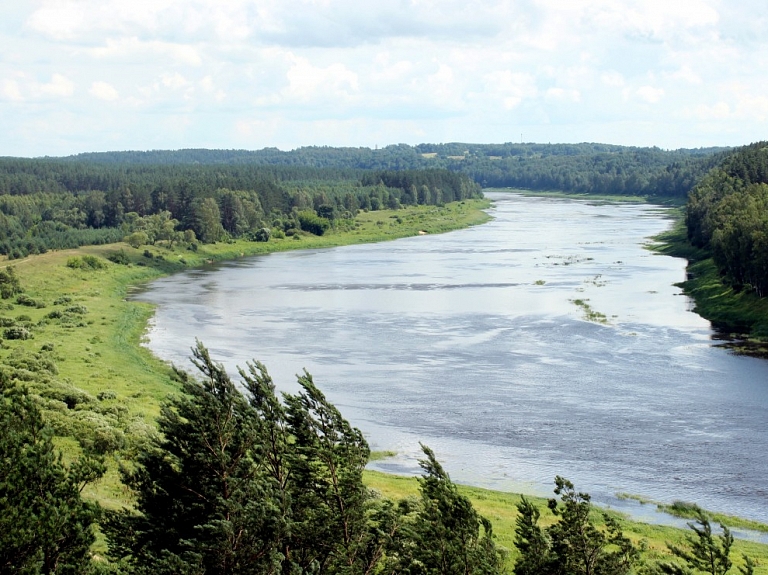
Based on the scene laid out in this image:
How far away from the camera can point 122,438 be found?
36125mm

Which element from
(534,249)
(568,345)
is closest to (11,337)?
(568,345)

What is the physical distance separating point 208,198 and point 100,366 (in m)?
86.1

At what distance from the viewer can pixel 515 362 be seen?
5828 centimetres

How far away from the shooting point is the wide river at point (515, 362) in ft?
131

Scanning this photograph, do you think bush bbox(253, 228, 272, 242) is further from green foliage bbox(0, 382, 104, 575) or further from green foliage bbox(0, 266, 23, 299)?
green foliage bbox(0, 382, 104, 575)

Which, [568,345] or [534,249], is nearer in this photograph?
[568,345]

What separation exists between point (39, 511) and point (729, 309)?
65750 mm

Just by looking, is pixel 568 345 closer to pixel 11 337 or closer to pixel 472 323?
pixel 472 323

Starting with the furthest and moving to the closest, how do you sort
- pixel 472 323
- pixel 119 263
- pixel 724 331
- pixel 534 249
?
1. pixel 534 249
2. pixel 119 263
3. pixel 472 323
4. pixel 724 331

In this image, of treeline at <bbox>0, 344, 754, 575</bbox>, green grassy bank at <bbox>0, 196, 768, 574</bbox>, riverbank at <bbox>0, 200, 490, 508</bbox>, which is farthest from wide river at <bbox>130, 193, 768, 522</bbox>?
treeline at <bbox>0, 344, 754, 575</bbox>

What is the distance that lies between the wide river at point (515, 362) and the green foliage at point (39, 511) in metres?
23.4

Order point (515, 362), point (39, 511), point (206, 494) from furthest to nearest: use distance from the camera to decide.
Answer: point (515, 362)
point (206, 494)
point (39, 511)

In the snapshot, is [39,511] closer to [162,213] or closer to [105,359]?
[105,359]

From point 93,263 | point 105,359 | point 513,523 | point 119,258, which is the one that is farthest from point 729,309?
point 119,258
